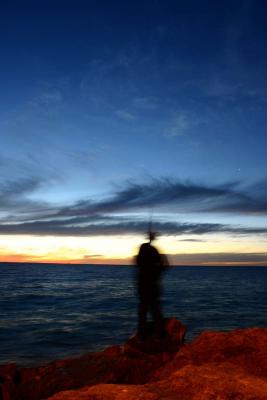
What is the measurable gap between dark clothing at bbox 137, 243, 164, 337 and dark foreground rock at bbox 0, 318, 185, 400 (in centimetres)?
67

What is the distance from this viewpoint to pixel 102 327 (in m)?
20.1

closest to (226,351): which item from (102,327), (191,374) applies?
(191,374)

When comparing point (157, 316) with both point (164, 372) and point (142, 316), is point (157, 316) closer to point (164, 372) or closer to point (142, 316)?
point (142, 316)

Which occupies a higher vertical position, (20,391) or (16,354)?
(20,391)

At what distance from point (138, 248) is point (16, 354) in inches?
326

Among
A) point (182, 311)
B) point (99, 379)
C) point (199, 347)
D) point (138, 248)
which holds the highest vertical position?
point (138, 248)

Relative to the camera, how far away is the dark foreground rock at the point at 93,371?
7305 millimetres

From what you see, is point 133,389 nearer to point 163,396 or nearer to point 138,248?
point 163,396

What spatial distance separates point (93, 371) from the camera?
7809 mm

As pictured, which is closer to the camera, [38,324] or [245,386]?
[245,386]

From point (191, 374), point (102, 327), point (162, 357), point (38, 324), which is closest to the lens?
point (191, 374)

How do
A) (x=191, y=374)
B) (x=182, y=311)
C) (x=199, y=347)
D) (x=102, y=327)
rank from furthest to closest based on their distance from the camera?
(x=182, y=311)
(x=102, y=327)
(x=199, y=347)
(x=191, y=374)

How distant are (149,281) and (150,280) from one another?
0.12ft

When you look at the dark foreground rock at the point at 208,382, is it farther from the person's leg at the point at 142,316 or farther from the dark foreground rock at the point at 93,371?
the person's leg at the point at 142,316
